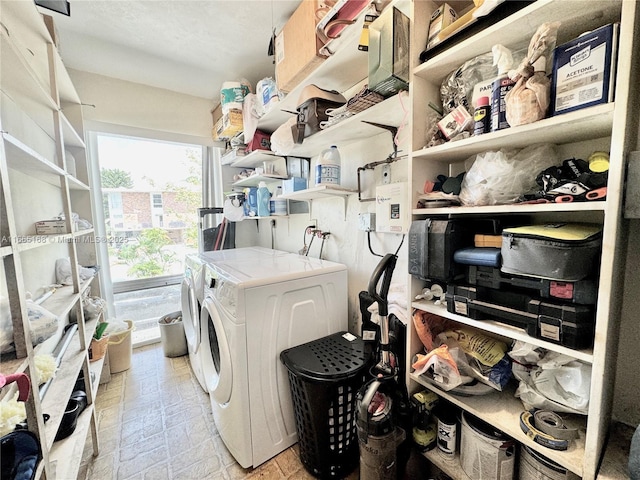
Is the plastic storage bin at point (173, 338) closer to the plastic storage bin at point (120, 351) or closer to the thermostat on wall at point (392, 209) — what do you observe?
the plastic storage bin at point (120, 351)

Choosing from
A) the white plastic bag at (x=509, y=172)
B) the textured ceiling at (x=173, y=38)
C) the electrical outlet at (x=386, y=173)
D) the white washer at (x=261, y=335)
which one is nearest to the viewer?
the white plastic bag at (x=509, y=172)

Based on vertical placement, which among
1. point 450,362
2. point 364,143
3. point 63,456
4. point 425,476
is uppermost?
point 364,143

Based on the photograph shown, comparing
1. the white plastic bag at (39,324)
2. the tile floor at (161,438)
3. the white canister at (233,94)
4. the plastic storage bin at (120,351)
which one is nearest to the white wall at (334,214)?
the white canister at (233,94)

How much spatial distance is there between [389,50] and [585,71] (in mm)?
575

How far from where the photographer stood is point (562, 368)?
2.55 feet

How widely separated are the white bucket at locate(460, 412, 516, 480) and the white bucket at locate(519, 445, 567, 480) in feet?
0.10

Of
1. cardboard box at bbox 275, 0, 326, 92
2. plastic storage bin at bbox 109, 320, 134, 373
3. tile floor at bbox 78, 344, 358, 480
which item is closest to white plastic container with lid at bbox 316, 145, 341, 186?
cardboard box at bbox 275, 0, 326, 92

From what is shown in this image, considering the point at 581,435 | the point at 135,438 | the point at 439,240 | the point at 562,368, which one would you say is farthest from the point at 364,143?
the point at 135,438

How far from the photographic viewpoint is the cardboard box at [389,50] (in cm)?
93

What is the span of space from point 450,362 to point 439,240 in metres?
0.43

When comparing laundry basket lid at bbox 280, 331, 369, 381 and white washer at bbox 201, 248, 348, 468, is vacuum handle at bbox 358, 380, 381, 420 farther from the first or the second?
white washer at bbox 201, 248, 348, 468

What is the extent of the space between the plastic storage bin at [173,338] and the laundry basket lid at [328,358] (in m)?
1.66

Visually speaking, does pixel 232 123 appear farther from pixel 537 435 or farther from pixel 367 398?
pixel 537 435

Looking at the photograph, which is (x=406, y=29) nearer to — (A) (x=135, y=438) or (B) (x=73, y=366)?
(B) (x=73, y=366)
